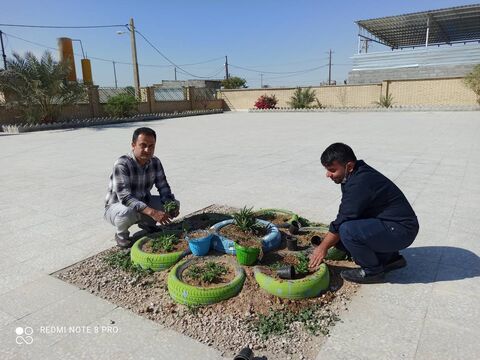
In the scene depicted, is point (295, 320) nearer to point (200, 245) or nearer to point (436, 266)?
point (200, 245)

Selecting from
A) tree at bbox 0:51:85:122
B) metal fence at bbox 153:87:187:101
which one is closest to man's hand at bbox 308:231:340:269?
tree at bbox 0:51:85:122

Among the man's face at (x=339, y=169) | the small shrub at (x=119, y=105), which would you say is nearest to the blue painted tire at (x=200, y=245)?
the man's face at (x=339, y=169)

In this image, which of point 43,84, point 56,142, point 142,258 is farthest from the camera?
point 43,84

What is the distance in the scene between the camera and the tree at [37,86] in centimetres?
1658

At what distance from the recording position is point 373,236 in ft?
8.75

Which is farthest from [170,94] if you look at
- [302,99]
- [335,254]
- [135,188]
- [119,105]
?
[335,254]

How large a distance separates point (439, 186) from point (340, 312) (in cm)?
408

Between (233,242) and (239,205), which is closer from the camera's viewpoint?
(233,242)

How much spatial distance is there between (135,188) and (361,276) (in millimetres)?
2229

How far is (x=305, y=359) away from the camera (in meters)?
2.10

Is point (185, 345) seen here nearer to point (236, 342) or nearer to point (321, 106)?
point (236, 342)

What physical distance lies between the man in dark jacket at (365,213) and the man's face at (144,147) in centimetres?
161

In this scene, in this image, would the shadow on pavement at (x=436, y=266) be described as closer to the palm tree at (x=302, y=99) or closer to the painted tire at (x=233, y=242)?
the painted tire at (x=233, y=242)

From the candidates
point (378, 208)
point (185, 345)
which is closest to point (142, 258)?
point (185, 345)
